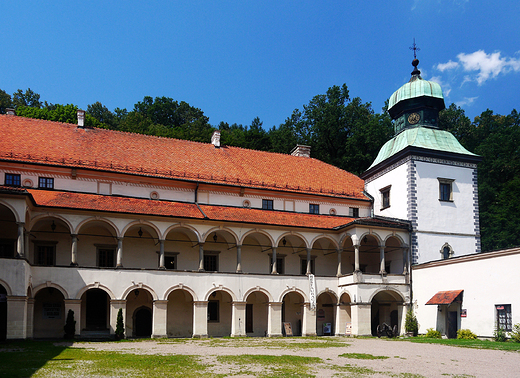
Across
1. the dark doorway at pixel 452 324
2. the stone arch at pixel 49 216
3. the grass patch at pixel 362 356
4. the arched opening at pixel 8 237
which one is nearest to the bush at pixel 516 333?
the dark doorway at pixel 452 324

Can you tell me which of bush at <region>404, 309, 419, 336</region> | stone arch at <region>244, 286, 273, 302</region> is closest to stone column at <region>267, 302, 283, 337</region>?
stone arch at <region>244, 286, 273, 302</region>

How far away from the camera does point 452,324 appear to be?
91.9ft

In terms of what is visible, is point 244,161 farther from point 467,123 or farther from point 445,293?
point 467,123

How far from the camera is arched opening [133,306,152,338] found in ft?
95.2

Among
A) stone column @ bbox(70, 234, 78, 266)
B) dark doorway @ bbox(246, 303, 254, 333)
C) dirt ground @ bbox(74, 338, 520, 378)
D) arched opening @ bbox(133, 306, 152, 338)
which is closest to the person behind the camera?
dirt ground @ bbox(74, 338, 520, 378)

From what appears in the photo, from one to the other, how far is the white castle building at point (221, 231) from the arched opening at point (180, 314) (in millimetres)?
57

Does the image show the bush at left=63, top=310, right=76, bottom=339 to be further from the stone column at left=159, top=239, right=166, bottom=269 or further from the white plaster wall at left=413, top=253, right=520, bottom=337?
the white plaster wall at left=413, top=253, right=520, bottom=337

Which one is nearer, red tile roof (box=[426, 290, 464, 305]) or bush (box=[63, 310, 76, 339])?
bush (box=[63, 310, 76, 339])

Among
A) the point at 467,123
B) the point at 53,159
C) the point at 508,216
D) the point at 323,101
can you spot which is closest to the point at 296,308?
the point at 53,159

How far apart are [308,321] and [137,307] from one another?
9500 millimetres

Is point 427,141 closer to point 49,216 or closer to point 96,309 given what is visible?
point 96,309

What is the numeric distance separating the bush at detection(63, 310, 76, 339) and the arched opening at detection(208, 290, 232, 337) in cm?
807

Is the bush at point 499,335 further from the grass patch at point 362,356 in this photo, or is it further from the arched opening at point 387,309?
the grass patch at point 362,356

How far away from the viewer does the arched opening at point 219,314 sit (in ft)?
100
